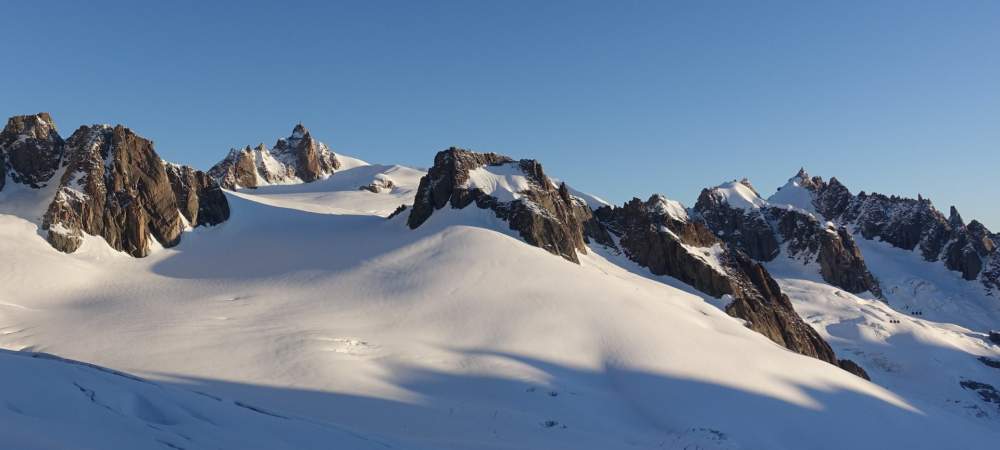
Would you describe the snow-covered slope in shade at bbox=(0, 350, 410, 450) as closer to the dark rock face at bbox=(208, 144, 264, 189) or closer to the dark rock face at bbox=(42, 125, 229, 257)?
the dark rock face at bbox=(42, 125, 229, 257)

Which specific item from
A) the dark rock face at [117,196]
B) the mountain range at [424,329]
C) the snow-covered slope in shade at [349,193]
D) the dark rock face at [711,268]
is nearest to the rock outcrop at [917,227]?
the mountain range at [424,329]

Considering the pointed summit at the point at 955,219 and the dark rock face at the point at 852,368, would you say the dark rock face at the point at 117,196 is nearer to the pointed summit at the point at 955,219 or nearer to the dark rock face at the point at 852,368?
the dark rock face at the point at 852,368

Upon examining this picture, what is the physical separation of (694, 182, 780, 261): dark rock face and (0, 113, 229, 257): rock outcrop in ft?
306

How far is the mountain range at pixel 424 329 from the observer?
59.4ft

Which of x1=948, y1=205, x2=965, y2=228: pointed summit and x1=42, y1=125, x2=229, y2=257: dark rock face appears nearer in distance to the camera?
x1=42, y1=125, x2=229, y2=257: dark rock face

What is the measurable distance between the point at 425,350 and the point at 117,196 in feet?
110

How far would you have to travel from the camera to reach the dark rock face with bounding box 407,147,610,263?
5650cm

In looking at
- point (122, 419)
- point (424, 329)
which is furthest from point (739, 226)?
point (122, 419)

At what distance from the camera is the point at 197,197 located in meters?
59.6

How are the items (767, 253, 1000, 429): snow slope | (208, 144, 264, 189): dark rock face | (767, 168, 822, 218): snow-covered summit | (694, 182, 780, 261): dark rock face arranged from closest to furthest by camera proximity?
(767, 253, 1000, 429): snow slope → (208, 144, 264, 189): dark rock face → (694, 182, 780, 261): dark rock face → (767, 168, 822, 218): snow-covered summit

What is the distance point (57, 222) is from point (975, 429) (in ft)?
198

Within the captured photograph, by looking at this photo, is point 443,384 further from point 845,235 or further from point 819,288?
point 845,235

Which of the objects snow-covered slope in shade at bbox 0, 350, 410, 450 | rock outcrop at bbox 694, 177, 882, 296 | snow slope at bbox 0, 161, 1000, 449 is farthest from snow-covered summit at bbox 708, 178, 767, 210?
snow-covered slope in shade at bbox 0, 350, 410, 450

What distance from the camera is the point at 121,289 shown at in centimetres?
4128
